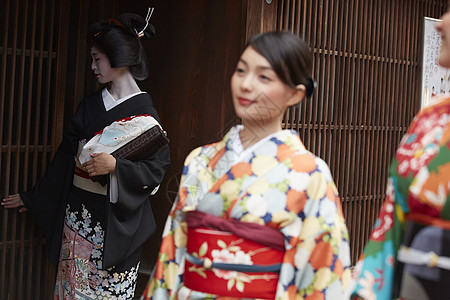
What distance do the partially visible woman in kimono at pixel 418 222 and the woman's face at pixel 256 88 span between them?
63 centimetres

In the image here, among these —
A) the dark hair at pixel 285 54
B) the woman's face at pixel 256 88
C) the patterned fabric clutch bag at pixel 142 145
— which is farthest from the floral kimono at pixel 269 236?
the patterned fabric clutch bag at pixel 142 145

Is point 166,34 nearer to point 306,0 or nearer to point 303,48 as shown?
point 306,0

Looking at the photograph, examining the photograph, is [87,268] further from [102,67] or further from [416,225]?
[416,225]

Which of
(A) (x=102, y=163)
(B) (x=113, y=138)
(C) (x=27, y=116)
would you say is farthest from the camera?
(C) (x=27, y=116)

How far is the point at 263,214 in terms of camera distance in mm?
2965

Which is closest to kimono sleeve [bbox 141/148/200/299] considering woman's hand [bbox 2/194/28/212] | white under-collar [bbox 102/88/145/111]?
white under-collar [bbox 102/88/145/111]

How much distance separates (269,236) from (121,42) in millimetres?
2308

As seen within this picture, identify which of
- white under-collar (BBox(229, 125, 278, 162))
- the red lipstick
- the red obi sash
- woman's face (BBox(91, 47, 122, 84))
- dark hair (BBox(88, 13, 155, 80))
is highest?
dark hair (BBox(88, 13, 155, 80))

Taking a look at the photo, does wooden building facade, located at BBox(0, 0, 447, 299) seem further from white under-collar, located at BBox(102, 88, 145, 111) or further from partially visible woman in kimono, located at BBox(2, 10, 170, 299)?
white under-collar, located at BBox(102, 88, 145, 111)

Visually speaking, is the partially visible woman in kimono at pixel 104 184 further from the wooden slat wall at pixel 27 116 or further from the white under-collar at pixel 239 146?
the white under-collar at pixel 239 146

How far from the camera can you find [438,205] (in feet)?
8.02

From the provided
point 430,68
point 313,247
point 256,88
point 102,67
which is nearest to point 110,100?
point 102,67

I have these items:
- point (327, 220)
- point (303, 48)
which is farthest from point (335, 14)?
point (327, 220)

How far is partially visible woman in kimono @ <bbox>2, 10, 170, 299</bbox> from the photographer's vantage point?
4684 mm
